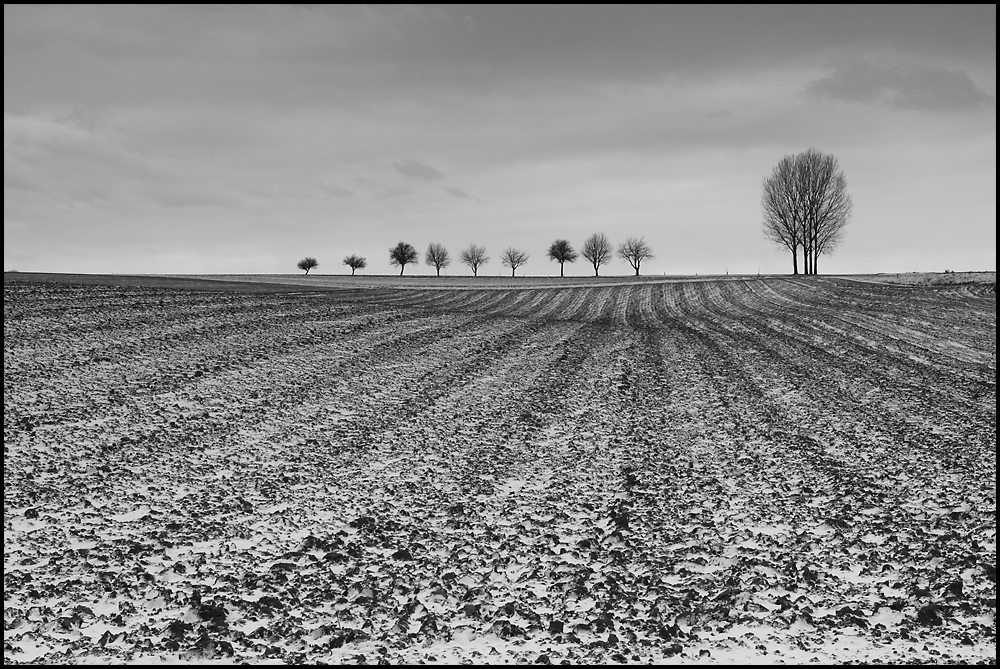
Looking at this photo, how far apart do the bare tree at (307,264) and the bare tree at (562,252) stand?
37.1 metres

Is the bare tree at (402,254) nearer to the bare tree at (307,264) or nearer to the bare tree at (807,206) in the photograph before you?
the bare tree at (307,264)

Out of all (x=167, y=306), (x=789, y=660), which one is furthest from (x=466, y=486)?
(x=167, y=306)

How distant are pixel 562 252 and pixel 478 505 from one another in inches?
3812

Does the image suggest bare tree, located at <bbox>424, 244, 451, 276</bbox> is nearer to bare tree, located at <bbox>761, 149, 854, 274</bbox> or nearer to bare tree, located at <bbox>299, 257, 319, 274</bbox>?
bare tree, located at <bbox>299, 257, 319, 274</bbox>

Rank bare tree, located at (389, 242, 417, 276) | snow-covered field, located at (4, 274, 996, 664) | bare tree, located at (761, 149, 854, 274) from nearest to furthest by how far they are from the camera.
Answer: snow-covered field, located at (4, 274, 996, 664), bare tree, located at (761, 149, 854, 274), bare tree, located at (389, 242, 417, 276)

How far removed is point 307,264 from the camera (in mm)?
104000

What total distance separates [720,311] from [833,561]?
24109 mm

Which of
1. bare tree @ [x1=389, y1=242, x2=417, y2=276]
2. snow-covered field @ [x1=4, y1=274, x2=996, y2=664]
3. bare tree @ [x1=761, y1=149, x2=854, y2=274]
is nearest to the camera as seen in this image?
snow-covered field @ [x1=4, y1=274, x2=996, y2=664]

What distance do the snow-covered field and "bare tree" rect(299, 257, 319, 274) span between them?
93.4 m

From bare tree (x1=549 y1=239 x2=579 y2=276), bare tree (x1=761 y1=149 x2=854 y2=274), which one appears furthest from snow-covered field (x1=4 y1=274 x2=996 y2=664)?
bare tree (x1=549 y1=239 x2=579 y2=276)

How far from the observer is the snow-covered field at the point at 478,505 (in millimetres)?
4281

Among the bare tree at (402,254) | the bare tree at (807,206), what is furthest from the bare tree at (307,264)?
the bare tree at (807,206)

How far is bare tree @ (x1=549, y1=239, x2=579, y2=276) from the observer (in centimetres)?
10156

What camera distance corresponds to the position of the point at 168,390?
9.53 metres
